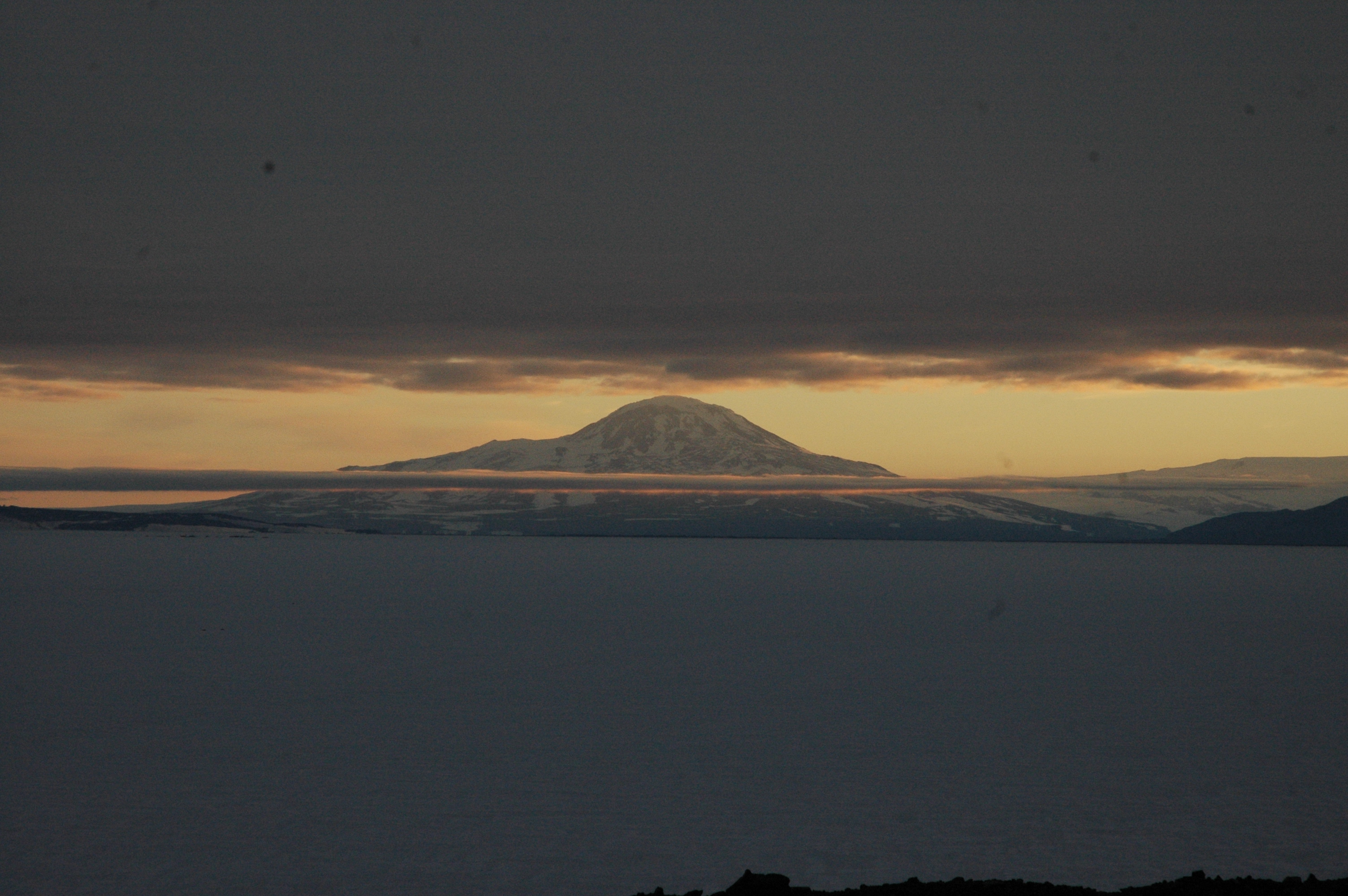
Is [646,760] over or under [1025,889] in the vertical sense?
under

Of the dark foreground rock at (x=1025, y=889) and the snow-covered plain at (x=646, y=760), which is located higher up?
the dark foreground rock at (x=1025, y=889)

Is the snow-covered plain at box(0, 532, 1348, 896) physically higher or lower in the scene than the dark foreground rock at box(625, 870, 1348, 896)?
lower

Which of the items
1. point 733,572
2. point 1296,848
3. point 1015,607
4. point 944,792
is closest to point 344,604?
point 1015,607

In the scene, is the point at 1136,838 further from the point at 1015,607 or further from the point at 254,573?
the point at 254,573

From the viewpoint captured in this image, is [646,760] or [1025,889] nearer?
[1025,889]
